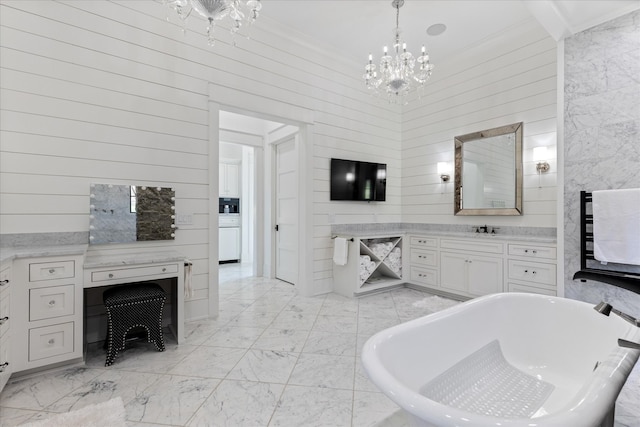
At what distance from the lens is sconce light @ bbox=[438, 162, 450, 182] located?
4.46 meters

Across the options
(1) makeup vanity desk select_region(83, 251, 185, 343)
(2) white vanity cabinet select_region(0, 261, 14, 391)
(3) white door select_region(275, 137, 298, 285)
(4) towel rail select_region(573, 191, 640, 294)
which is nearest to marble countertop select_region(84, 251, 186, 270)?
(1) makeup vanity desk select_region(83, 251, 185, 343)

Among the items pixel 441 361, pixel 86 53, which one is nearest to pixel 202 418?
pixel 441 361

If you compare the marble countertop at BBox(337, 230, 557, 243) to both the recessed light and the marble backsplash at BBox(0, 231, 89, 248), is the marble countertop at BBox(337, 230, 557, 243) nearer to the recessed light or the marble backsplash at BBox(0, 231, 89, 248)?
the recessed light

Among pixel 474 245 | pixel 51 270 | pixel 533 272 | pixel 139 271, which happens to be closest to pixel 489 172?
pixel 474 245

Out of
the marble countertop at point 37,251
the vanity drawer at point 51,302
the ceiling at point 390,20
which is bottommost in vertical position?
the vanity drawer at point 51,302

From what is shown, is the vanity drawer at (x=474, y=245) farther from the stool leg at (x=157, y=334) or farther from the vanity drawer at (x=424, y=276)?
the stool leg at (x=157, y=334)

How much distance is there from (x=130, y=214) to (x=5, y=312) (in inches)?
44.1

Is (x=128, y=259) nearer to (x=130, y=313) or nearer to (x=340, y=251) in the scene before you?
(x=130, y=313)

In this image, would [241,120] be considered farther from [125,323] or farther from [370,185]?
[125,323]

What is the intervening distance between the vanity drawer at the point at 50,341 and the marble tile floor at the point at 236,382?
0.17m

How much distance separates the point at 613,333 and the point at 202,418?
8.27ft

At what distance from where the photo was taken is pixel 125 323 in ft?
7.70

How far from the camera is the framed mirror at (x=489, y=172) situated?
3.73m

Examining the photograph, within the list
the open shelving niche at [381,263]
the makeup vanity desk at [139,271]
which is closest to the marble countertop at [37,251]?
the makeup vanity desk at [139,271]
